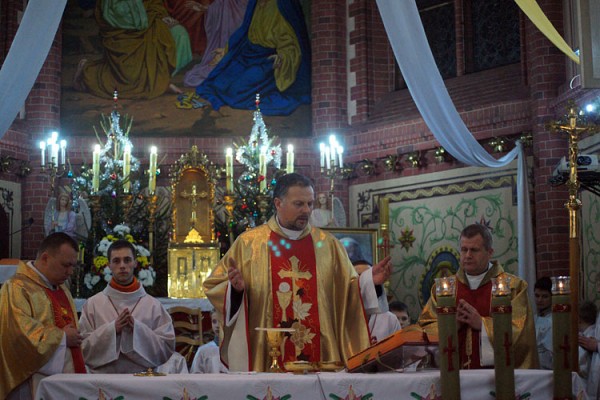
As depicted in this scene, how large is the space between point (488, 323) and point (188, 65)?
10254 millimetres

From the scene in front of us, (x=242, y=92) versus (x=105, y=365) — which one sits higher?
(x=242, y=92)

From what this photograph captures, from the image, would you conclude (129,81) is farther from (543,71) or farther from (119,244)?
(119,244)

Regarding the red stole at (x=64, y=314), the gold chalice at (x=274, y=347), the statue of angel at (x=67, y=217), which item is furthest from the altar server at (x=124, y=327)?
the statue of angel at (x=67, y=217)

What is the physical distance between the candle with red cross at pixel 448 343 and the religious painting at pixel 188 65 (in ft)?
34.1

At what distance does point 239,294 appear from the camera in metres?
5.92

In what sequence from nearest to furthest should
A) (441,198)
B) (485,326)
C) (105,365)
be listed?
(485,326)
(105,365)
(441,198)

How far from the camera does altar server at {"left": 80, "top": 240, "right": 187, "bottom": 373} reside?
21.2 feet

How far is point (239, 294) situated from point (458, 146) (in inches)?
170

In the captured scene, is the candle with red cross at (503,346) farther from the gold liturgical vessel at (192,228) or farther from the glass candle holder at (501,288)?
the gold liturgical vessel at (192,228)

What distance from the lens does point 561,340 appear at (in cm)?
502

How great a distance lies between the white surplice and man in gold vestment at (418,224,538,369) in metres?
1.72

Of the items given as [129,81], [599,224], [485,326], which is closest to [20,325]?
[485,326]

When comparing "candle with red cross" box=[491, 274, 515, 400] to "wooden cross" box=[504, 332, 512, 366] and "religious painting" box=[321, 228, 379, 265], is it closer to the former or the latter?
"wooden cross" box=[504, 332, 512, 366]

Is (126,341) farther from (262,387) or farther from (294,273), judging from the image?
(262,387)
